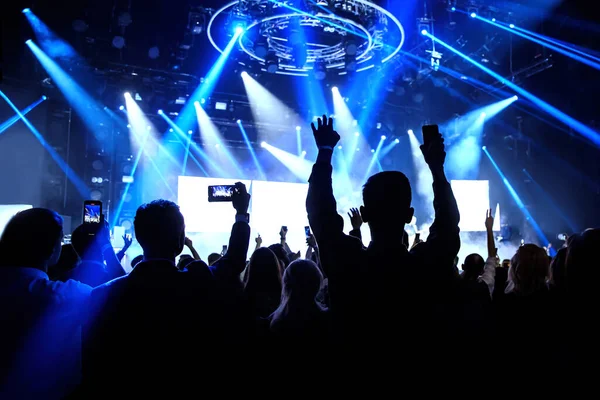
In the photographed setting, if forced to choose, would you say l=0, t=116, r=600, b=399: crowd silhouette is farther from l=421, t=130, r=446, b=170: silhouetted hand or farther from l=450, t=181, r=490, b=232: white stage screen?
l=450, t=181, r=490, b=232: white stage screen

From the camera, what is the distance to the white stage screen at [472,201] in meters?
11.7

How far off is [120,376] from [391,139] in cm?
1207

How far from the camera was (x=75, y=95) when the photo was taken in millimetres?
9117

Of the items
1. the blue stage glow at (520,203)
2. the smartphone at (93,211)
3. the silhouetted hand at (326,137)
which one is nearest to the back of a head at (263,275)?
the smartphone at (93,211)

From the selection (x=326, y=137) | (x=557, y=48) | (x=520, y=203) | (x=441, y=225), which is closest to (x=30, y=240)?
(x=326, y=137)

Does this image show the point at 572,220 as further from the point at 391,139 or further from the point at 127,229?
the point at 127,229

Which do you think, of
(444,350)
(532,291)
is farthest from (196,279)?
(532,291)

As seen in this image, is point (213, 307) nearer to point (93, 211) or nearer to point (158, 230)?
point (158, 230)

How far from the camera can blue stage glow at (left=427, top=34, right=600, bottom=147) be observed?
9.25 m

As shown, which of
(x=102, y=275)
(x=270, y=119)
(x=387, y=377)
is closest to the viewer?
(x=387, y=377)

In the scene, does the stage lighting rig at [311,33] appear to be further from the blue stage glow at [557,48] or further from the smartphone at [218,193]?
the smartphone at [218,193]

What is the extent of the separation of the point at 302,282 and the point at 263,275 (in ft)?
1.73

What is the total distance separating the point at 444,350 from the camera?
1.33 meters

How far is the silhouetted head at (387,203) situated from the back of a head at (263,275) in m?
1.19
